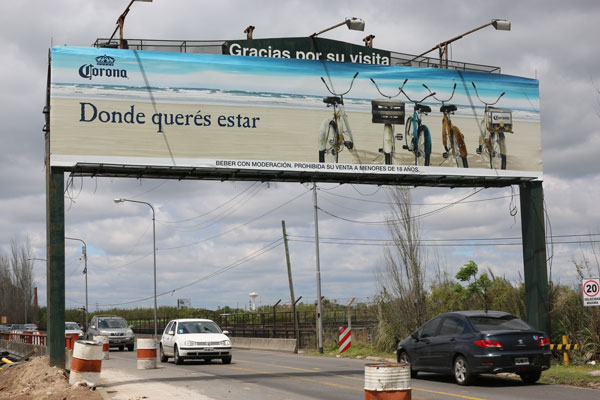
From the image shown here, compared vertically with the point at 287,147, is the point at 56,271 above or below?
below

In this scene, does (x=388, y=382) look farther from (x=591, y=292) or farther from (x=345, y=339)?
(x=345, y=339)

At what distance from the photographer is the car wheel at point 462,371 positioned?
16.4 metres

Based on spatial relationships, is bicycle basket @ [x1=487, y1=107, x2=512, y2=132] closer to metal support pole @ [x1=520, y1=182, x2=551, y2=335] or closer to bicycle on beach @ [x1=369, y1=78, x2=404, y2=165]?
metal support pole @ [x1=520, y1=182, x2=551, y2=335]

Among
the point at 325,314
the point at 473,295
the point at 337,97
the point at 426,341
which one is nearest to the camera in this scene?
the point at 426,341

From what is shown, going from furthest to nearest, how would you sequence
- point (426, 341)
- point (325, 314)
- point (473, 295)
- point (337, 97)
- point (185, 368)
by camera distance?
point (325, 314) → point (473, 295) → point (185, 368) → point (337, 97) → point (426, 341)

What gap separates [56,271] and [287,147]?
7228mm

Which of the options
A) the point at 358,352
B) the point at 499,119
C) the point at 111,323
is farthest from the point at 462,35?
the point at 111,323

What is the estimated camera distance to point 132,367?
25.1 m

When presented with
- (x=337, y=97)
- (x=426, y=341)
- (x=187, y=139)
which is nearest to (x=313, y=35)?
(x=337, y=97)

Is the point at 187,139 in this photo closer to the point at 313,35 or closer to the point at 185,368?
the point at 313,35

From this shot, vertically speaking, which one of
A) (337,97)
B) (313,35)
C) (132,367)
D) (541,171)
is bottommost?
(132,367)

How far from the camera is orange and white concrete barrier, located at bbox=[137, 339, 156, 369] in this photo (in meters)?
23.0

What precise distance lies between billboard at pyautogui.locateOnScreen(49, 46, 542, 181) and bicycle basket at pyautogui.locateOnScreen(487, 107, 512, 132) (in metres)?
0.04

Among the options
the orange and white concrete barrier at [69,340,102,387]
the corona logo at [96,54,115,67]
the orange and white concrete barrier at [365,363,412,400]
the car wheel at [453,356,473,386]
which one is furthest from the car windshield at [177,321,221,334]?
the orange and white concrete barrier at [365,363,412,400]
